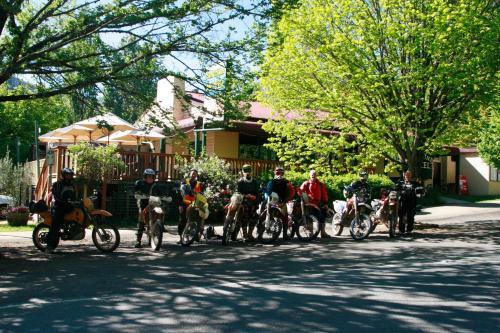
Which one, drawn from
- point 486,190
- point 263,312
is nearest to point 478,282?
point 263,312

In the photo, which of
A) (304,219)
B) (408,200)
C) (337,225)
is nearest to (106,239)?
(304,219)

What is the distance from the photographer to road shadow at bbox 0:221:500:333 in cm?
572

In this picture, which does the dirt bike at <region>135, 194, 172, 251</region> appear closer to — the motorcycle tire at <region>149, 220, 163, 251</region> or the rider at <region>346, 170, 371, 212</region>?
the motorcycle tire at <region>149, 220, 163, 251</region>

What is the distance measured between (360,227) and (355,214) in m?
0.32

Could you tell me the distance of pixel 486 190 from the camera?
37.8 metres

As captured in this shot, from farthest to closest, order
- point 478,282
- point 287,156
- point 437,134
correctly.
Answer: point 287,156
point 437,134
point 478,282

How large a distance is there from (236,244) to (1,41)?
6.82 metres

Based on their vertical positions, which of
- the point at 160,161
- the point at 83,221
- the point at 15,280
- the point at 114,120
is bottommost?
the point at 15,280

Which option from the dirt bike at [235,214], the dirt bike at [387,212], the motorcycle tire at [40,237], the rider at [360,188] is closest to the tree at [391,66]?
the dirt bike at [387,212]

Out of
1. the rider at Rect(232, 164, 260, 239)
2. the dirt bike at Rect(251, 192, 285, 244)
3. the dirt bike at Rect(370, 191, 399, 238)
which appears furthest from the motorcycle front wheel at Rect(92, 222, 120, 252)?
the dirt bike at Rect(370, 191, 399, 238)

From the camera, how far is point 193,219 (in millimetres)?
12906

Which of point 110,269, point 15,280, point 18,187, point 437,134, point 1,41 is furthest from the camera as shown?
point 18,187

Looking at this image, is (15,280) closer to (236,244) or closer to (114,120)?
(236,244)

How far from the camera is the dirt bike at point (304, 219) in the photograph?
44.4 ft
